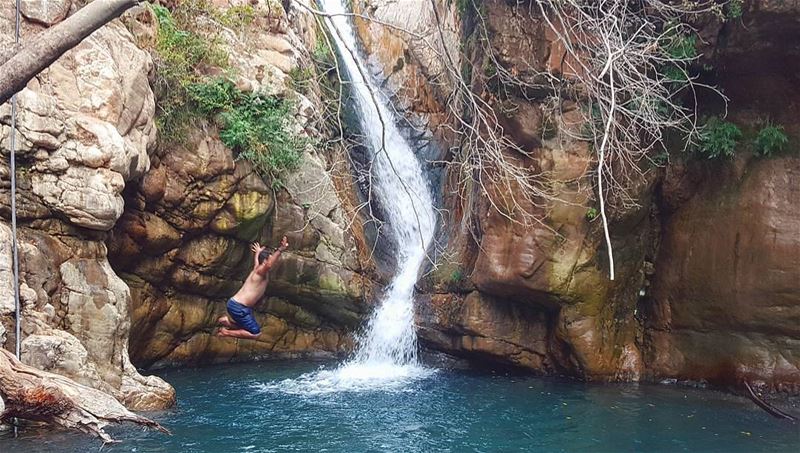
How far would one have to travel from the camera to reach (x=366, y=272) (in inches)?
557

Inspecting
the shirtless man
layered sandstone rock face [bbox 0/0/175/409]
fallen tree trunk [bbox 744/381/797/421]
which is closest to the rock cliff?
layered sandstone rock face [bbox 0/0/175/409]

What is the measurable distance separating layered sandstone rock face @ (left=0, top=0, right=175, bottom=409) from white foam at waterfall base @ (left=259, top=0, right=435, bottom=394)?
315 cm

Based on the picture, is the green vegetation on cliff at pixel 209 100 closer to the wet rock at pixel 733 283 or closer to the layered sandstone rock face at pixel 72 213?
the layered sandstone rock face at pixel 72 213

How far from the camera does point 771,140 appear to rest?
32.4ft

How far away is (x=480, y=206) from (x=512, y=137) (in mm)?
1655

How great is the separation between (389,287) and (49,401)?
8799mm

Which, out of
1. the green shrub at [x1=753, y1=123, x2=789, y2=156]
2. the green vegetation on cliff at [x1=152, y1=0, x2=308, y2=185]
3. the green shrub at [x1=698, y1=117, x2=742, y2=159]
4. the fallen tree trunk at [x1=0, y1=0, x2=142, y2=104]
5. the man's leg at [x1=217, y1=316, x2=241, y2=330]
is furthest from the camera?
the green vegetation on cliff at [x1=152, y1=0, x2=308, y2=185]

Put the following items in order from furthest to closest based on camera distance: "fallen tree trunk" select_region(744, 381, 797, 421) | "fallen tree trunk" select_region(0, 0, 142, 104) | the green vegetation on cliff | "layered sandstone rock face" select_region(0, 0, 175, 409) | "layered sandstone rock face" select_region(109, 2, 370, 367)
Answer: the green vegetation on cliff → "layered sandstone rock face" select_region(109, 2, 370, 367) → "fallen tree trunk" select_region(744, 381, 797, 421) → "layered sandstone rock face" select_region(0, 0, 175, 409) → "fallen tree trunk" select_region(0, 0, 142, 104)

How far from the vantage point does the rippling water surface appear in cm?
754

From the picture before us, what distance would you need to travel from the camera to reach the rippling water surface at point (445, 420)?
7.54m

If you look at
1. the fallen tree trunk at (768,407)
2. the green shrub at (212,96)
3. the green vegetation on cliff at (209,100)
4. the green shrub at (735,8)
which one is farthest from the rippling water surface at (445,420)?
the green shrub at (735,8)

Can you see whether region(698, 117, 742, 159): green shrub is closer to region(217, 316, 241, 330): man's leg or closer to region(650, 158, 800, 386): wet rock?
region(650, 158, 800, 386): wet rock

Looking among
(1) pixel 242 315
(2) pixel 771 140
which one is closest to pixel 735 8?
(2) pixel 771 140

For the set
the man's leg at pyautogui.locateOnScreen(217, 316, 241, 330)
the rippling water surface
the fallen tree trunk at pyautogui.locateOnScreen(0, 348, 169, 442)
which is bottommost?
the rippling water surface
